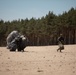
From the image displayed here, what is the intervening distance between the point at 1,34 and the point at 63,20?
2684cm

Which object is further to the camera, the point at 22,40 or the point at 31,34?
the point at 31,34

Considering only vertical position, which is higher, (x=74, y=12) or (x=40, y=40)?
(x=74, y=12)

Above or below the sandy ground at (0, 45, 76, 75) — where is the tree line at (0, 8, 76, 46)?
above

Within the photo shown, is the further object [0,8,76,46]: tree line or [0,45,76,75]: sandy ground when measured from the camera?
[0,8,76,46]: tree line

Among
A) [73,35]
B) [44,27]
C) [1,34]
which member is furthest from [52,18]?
[1,34]

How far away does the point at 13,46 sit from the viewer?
25922 mm

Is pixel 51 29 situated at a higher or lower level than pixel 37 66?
→ higher

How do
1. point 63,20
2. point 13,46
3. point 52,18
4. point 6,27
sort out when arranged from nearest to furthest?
1. point 13,46
2. point 63,20
3. point 52,18
4. point 6,27

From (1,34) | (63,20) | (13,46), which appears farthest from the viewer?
(1,34)

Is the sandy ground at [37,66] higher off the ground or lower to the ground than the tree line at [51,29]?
lower

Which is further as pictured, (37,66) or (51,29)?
(51,29)

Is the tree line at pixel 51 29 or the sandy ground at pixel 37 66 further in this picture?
the tree line at pixel 51 29

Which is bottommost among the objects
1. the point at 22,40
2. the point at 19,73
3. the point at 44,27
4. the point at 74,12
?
the point at 19,73

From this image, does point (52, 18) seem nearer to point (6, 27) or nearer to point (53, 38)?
point (53, 38)
